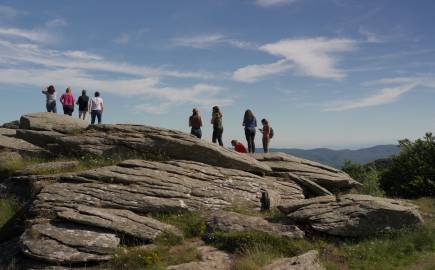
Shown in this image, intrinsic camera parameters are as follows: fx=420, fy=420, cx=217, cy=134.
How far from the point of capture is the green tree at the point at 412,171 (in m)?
26.6

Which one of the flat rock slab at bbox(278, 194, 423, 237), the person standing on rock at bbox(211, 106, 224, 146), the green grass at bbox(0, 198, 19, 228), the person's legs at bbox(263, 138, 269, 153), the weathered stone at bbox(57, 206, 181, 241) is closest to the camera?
the weathered stone at bbox(57, 206, 181, 241)

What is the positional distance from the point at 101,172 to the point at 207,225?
581cm

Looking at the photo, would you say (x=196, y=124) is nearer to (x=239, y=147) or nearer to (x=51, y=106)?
(x=239, y=147)

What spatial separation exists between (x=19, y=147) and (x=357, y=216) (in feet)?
69.6

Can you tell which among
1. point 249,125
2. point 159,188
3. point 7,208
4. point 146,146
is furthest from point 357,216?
point 7,208

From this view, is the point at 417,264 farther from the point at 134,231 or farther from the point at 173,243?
the point at 134,231

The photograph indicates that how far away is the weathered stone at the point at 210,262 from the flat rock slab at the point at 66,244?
9.25ft

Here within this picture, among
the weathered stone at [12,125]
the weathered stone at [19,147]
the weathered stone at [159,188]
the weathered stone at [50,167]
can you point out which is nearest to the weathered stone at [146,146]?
the weathered stone at [159,188]

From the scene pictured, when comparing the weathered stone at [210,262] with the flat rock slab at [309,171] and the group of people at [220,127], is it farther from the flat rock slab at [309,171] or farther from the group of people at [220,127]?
the group of people at [220,127]

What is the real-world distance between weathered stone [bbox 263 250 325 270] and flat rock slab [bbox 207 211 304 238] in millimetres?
2098

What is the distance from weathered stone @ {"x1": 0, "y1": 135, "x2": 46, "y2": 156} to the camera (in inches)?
1041

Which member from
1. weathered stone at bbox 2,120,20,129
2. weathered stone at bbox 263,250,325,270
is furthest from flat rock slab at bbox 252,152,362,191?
weathered stone at bbox 2,120,20,129

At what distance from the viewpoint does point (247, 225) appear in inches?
697

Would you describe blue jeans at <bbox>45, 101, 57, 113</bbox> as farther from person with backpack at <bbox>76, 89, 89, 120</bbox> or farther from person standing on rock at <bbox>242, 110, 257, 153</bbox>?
person standing on rock at <bbox>242, 110, 257, 153</bbox>
